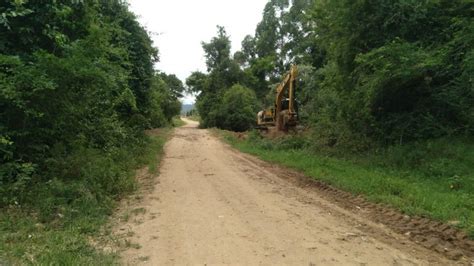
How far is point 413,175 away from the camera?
433 inches

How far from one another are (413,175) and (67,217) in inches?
334

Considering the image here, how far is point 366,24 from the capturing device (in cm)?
1466

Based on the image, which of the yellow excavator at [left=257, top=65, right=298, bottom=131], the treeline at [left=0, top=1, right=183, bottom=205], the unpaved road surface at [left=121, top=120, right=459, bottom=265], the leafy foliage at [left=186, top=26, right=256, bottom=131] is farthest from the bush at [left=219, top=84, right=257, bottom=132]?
the unpaved road surface at [left=121, top=120, right=459, bottom=265]

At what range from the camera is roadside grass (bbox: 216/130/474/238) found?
26.5 feet

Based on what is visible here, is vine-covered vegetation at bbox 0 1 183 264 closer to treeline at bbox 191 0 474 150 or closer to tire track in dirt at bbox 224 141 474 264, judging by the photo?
tire track in dirt at bbox 224 141 474 264

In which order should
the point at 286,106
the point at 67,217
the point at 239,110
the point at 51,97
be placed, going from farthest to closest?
the point at 239,110
the point at 286,106
the point at 51,97
the point at 67,217

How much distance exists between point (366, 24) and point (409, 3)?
1.64 metres

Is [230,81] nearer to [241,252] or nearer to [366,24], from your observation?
[366,24]

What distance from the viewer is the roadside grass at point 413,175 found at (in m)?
8.06

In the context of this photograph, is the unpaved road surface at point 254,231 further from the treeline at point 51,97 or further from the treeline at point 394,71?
the treeline at point 394,71

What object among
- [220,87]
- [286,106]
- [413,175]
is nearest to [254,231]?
[413,175]

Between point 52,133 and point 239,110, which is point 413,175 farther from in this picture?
point 239,110

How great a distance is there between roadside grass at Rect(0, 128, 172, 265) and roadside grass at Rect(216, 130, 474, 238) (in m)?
5.47

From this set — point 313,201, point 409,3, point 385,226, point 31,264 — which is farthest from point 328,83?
point 31,264
